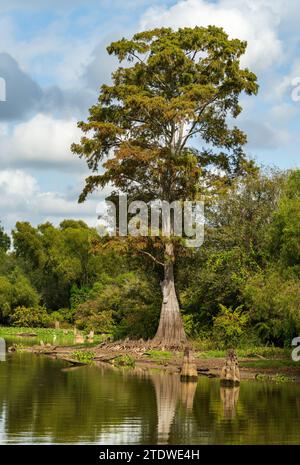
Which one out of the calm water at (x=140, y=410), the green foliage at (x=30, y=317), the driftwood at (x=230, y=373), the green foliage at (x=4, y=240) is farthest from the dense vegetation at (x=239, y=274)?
the green foliage at (x=4, y=240)

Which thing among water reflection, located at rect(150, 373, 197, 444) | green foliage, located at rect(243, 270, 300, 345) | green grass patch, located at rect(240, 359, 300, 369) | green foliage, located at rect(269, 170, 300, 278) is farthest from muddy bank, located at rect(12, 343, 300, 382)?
green foliage, located at rect(269, 170, 300, 278)

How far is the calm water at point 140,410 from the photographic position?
18203 mm

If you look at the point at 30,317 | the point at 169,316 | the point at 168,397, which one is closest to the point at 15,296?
the point at 30,317

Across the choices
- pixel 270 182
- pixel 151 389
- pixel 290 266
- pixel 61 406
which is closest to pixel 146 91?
pixel 270 182

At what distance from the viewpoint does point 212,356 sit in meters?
37.9

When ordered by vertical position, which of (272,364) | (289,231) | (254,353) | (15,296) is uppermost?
(289,231)

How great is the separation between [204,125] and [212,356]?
47.4 feet

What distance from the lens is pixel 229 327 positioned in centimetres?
4053

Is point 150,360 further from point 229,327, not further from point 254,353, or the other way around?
point 254,353

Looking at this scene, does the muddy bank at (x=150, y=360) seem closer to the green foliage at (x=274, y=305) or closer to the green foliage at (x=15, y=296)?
the green foliage at (x=274, y=305)

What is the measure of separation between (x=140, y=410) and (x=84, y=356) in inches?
730

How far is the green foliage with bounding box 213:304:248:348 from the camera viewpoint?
4050cm
